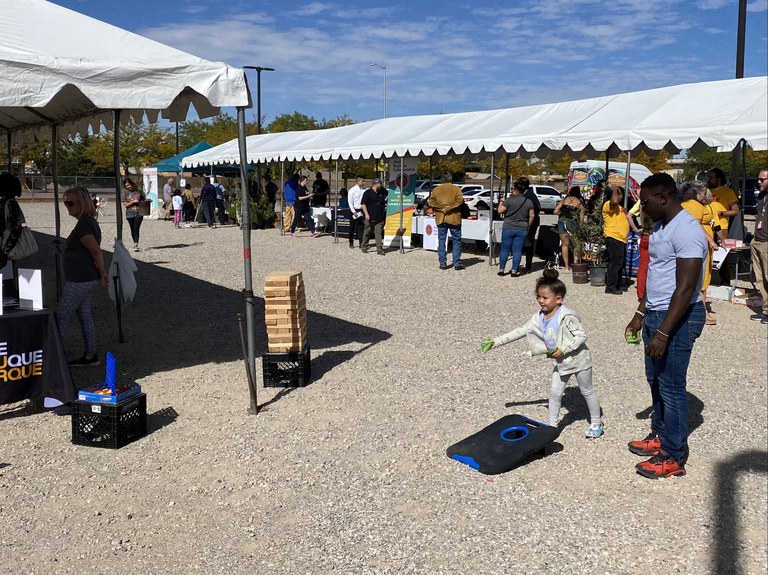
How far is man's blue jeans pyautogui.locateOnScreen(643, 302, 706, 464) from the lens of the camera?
4.19 meters

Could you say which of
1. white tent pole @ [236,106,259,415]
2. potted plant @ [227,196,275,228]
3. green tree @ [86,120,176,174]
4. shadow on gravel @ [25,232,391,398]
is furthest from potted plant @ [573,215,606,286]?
green tree @ [86,120,176,174]

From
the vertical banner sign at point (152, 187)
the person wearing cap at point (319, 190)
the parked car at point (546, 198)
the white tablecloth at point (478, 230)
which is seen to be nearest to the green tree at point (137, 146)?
the vertical banner sign at point (152, 187)

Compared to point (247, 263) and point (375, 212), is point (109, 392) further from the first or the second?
point (375, 212)

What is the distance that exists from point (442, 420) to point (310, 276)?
7.93 m

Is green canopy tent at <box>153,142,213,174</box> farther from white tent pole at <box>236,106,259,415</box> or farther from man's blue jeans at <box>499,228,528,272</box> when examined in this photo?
white tent pole at <box>236,106,259,415</box>

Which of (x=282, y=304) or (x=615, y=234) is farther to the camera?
(x=615, y=234)

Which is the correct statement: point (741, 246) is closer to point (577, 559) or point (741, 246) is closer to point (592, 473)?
point (592, 473)

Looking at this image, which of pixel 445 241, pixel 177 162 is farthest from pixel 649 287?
pixel 177 162

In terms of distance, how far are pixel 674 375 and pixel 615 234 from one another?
7323mm

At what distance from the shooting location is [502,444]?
15.5 feet

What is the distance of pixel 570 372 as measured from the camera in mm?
4957

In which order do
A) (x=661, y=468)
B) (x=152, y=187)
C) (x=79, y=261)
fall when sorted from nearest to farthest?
(x=661, y=468) < (x=79, y=261) < (x=152, y=187)

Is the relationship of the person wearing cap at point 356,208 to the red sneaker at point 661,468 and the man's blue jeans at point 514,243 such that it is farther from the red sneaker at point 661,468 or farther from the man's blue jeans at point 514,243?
→ the red sneaker at point 661,468

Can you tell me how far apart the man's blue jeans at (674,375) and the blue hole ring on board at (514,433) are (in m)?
0.85
